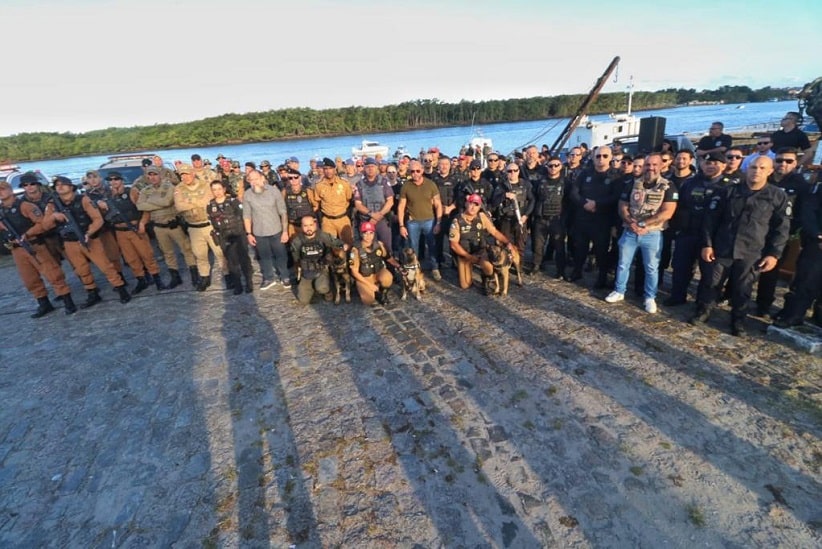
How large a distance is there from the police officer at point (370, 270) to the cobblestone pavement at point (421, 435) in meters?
0.66

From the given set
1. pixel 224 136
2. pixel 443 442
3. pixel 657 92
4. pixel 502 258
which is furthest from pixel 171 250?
pixel 657 92

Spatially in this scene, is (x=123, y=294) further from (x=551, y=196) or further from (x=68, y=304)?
(x=551, y=196)

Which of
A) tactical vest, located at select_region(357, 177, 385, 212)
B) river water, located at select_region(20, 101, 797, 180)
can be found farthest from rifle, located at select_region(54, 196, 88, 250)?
river water, located at select_region(20, 101, 797, 180)

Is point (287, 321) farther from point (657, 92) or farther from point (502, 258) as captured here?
point (657, 92)

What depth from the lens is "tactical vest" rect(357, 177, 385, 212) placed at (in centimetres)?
704

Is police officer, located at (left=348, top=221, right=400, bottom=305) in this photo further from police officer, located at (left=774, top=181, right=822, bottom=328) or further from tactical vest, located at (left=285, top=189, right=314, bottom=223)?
police officer, located at (left=774, top=181, right=822, bottom=328)

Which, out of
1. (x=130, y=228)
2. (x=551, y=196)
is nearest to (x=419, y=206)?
(x=551, y=196)

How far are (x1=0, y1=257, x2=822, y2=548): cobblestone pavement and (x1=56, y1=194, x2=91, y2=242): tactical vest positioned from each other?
1.78 m

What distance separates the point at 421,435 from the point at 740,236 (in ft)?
13.5

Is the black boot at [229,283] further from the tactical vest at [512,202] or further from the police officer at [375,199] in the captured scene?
the tactical vest at [512,202]

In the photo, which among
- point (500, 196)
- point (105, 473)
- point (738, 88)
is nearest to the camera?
point (105, 473)

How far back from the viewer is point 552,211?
6.35 metres

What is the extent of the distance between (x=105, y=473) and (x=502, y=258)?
5.05m

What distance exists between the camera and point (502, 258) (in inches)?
233
